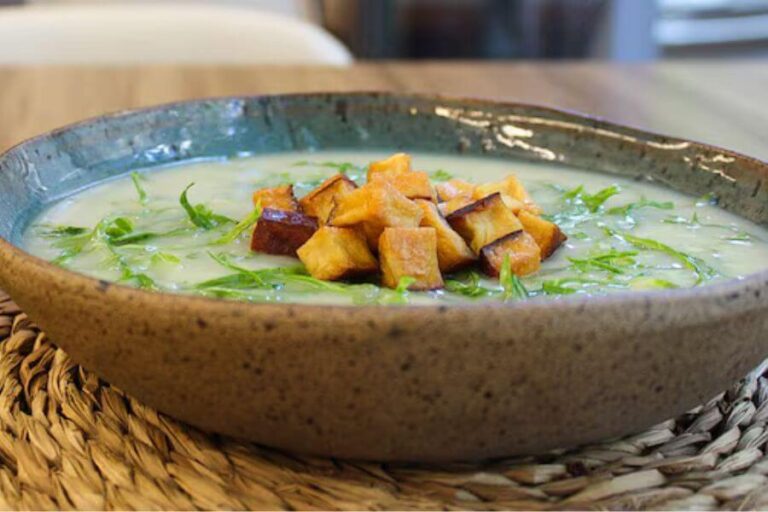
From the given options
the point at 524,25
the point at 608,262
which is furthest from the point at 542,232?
the point at 524,25

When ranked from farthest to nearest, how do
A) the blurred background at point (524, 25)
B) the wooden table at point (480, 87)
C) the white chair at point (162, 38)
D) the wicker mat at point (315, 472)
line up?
the blurred background at point (524, 25), the white chair at point (162, 38), the wooden table at point (480, 87), the wicker mat at point (315, 472)

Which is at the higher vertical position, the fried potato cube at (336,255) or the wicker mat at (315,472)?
the fried potato cube at (336,255)

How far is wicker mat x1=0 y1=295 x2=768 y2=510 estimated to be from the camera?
1.06m

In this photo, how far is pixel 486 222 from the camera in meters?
1.28

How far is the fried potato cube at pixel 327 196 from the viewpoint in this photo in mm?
1350

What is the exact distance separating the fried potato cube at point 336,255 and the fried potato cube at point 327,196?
11 centimetres

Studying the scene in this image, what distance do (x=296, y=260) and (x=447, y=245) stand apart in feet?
0.63

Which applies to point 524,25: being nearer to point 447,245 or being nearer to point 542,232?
point 542,232

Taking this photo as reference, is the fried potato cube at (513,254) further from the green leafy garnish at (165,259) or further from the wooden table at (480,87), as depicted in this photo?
the wooden table at (480,87)

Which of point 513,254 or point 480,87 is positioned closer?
point 513,254

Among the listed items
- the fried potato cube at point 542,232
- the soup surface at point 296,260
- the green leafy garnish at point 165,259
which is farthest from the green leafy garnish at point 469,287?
the green leafy garnish at point 165,259

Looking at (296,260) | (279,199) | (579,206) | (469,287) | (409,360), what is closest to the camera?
(409,360)

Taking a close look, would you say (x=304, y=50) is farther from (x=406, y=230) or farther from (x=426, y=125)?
(x=406, y=230)

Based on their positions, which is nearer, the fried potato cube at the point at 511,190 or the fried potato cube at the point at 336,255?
the fried potato cube at the point at 336,255
